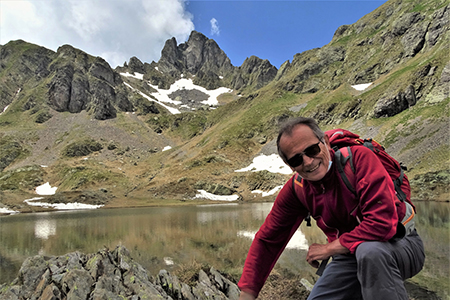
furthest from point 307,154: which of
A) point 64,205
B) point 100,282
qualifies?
point 64,205

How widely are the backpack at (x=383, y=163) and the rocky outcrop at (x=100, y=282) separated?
6435 mm

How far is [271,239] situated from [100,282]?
6.07 metres

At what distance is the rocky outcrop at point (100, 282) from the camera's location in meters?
6.34

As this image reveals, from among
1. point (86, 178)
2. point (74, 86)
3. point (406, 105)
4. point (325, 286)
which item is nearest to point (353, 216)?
point (325, 286)

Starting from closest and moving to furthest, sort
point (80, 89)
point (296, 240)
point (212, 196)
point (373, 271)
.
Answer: point (373, 271) < point (296, 240) < point (212, 196) < point (80, 89)

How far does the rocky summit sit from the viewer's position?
50.0 meters

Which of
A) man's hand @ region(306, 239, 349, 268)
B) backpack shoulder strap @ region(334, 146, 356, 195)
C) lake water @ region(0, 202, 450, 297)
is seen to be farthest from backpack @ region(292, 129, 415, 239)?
lake water @ region(0, 202, 450, 297)

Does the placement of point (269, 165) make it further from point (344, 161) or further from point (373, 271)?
point (373, 271)

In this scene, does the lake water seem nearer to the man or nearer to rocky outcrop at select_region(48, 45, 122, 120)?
the man

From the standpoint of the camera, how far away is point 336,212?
90.9 inches

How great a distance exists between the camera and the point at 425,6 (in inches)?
3201

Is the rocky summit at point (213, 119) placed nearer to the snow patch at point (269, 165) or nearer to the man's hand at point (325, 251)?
the snow patch at point (269, 165)

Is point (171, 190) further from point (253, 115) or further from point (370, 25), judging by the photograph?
point (370, 25)

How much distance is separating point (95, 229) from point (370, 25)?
12986cm
